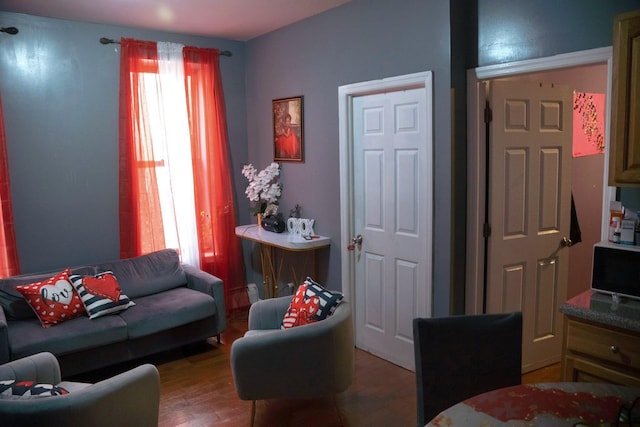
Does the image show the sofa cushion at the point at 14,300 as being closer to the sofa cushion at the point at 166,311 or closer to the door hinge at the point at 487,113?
the sofa cushion at the point at 166,311

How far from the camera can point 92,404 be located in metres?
2.13

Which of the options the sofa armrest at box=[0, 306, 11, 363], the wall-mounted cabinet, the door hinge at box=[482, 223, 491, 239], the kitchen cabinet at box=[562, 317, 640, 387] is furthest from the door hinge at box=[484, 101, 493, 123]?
the sofa armrest at box=[0, 306, 11, 363]

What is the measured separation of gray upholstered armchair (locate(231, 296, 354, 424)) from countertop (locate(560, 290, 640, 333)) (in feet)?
3.91

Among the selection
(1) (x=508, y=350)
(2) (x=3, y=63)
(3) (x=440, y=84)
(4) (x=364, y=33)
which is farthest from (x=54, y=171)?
(1) (x=508, y=350)

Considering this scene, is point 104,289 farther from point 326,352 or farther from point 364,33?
point 364,33

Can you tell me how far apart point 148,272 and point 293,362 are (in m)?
1.97

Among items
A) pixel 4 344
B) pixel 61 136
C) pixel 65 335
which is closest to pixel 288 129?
pixel 61 136

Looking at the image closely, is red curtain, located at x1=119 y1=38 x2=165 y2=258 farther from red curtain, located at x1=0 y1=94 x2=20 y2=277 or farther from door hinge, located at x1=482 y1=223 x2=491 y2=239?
door hinge, located at x1=482 y1=223 x2=491 y2=239

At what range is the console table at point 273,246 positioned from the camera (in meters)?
4.08

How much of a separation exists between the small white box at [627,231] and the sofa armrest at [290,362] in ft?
4.92

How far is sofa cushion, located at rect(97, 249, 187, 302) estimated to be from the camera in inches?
161

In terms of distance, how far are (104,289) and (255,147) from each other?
2.05m

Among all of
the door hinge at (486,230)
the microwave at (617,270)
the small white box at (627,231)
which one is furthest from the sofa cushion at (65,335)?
the small white box at (627,231)

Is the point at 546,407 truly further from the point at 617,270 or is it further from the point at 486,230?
A: the point at 486,230
